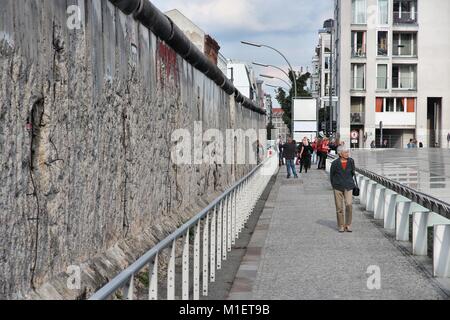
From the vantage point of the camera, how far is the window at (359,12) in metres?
69.8

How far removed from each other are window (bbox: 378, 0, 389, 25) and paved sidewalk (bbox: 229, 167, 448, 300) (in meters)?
56.3

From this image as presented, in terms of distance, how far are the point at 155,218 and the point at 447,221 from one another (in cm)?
396

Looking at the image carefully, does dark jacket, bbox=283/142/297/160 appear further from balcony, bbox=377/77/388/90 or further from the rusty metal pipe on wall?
balcony, bbox=377/77/388/90

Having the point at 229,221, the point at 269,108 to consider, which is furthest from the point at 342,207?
A: the point at 269,108

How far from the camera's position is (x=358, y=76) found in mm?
69438

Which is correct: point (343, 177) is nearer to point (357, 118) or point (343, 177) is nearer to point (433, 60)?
point (357, 118)

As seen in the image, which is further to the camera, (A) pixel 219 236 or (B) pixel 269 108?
(B) pixel 269 108

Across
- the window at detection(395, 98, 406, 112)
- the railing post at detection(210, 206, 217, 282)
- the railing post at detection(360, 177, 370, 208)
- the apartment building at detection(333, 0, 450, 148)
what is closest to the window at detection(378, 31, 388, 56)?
the apartment building at detection(333, 0, 450, 148)

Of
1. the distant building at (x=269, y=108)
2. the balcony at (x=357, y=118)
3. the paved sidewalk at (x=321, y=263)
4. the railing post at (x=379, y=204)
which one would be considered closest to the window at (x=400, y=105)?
the balcony at (x=357, y=118)

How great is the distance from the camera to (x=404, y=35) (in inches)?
2788

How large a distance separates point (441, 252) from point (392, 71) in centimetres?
6250

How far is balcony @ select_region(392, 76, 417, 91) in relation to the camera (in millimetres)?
69375
